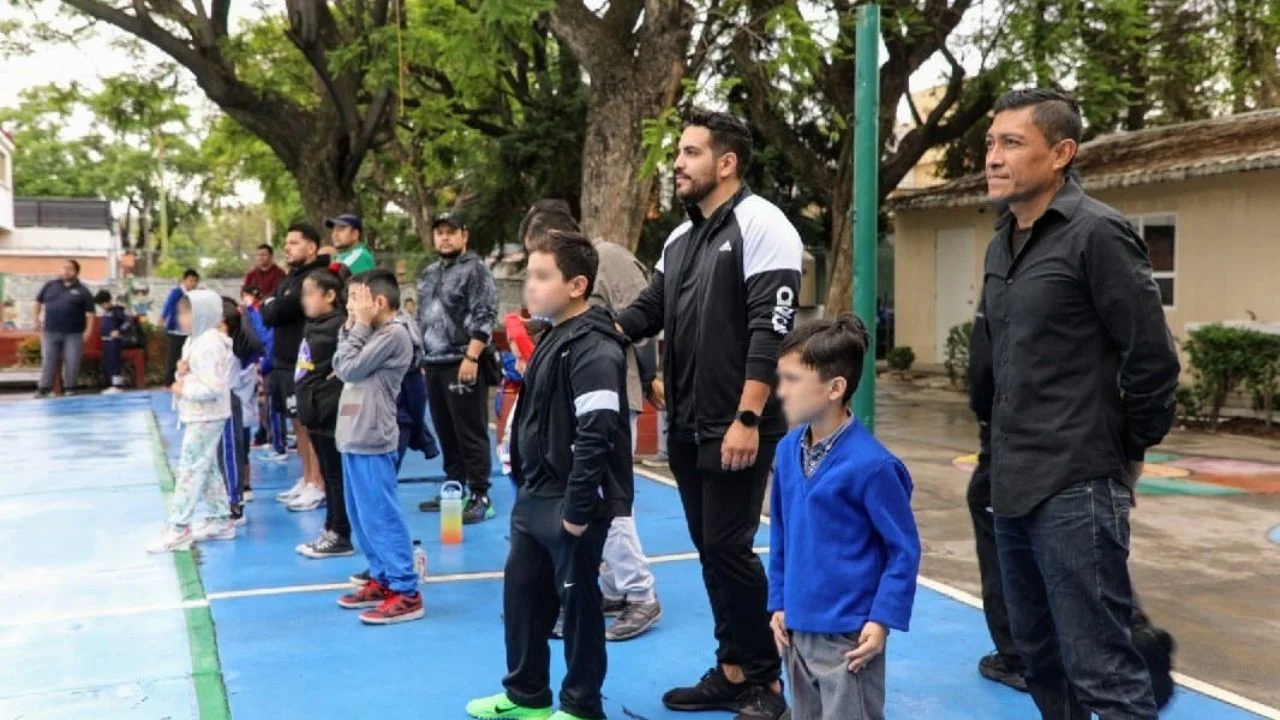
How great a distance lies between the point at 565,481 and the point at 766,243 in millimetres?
1037

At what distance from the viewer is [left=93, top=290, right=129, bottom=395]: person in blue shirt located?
1631 centimetres

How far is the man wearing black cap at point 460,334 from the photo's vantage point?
705cm

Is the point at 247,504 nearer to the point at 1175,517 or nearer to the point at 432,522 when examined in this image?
the point at 432,522

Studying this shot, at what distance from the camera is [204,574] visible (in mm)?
6031

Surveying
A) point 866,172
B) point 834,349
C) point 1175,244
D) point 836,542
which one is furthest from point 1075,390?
point 1175,244

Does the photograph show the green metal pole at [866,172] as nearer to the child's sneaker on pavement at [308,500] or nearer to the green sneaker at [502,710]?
the green sneaker at [502,710]

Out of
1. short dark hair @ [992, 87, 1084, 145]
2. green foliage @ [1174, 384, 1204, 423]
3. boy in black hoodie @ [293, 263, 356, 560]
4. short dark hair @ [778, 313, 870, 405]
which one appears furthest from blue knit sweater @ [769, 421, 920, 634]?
green foliage @ [1174, 384, 1204, 423]

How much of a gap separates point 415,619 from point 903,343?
54.3 ft

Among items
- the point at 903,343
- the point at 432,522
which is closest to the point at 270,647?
the point at 432,522

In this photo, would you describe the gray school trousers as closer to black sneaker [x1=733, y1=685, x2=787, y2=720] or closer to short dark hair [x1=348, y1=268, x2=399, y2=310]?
black sneaker [x1=733, y1=685, x2=787, y2=720]

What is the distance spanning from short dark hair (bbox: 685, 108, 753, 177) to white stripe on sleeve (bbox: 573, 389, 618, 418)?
0.95 meters

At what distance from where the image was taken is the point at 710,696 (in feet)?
13.3

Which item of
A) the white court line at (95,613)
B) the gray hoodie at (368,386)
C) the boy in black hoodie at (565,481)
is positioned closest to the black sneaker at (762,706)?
the boy in black hoodie at (565,481)

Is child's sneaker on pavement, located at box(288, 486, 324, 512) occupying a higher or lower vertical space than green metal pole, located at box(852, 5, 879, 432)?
lower
